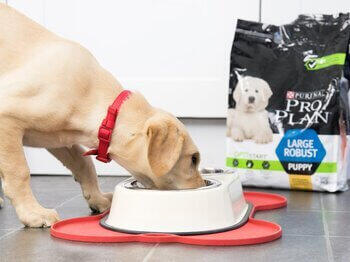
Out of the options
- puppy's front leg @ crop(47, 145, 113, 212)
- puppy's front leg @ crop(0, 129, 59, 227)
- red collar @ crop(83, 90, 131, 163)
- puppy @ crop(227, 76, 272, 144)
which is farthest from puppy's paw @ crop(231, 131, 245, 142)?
puppy's front leg @ crop(0, 129, 59, 227)

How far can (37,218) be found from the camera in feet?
6.03

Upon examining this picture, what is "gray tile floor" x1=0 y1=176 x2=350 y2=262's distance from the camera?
149cm

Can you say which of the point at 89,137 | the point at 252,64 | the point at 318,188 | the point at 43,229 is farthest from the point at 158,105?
the point at 43,229

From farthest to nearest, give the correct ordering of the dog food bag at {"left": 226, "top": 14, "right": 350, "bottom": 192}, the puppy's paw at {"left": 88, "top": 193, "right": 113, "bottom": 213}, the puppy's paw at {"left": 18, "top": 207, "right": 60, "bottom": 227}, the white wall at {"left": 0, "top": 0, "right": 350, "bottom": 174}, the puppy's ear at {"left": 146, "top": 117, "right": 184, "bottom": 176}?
the white wall at {"left": 0, "top": 0, "right": 350, "bottom": 174}
the dog food bag at {"left": 226, "top": 14, "right": 350, "bottom": 192}
the puppy's paw at {"left": 88, "top": 193, "right": 113, "bottom": 213}
the puppy's paw at {"left": 18, "top": 207, "right": 60, "bottom": 227}
the puppy's ear at {"left": 146, "top": 117, "right": 184, "bottom": 176}

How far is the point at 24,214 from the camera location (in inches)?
72.6

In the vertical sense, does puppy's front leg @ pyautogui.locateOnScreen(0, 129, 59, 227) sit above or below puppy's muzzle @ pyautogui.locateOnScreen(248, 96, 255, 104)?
below

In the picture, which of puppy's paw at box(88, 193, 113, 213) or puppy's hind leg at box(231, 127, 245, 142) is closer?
puppy's paw at box(88, 193, 113, 213)

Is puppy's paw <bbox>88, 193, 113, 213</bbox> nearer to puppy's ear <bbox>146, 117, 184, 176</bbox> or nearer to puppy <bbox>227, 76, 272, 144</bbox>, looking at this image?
puppy's ear <bbox>146, 117, 184, 176</bbox>

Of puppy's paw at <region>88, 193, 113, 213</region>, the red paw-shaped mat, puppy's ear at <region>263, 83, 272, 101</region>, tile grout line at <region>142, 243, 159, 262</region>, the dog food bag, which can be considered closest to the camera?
tile grout line at <region>142, 243, 159, 262</region>

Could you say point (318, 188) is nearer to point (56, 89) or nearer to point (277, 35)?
point (277, 35)

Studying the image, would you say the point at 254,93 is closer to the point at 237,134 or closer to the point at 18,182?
the point at 237,134

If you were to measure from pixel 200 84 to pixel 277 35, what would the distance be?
457 millimetres

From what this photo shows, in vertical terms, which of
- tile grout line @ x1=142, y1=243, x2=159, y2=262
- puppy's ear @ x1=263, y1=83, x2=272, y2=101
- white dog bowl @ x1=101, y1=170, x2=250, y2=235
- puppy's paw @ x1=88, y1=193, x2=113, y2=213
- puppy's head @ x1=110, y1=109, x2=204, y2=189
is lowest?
puppy's paw @ x1=88, y1=193, x2=113, y2=213

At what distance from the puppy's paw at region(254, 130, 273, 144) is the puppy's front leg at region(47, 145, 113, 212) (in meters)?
0.74
